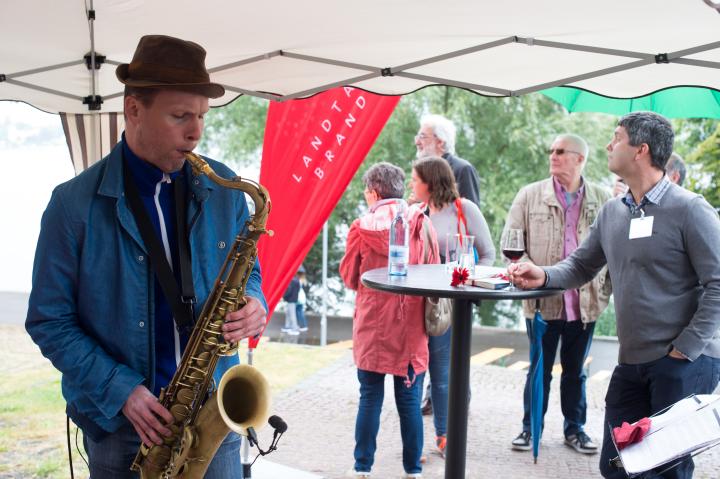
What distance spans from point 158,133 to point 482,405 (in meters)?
5.17

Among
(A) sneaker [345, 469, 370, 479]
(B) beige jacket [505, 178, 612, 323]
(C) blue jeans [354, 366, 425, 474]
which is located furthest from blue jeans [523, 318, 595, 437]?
(A) sneaker [345, 469, 370, 479]

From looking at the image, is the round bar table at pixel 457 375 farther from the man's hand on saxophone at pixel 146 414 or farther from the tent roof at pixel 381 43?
the man's hand on saxophone at pixel 146 414

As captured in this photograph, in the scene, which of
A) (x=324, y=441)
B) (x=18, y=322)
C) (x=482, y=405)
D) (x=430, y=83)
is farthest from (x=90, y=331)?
(x=18, y=322)

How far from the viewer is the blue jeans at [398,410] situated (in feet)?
15.0

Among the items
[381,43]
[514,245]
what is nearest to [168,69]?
[381,43]

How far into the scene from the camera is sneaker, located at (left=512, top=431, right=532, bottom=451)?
18.0ft

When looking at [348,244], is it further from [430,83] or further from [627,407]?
[627,407]

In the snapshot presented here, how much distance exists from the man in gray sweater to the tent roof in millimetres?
472

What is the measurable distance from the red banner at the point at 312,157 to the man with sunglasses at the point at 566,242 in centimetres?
122

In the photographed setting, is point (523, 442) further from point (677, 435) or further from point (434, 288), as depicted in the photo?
point (677, 435)

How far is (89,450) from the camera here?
234 cm

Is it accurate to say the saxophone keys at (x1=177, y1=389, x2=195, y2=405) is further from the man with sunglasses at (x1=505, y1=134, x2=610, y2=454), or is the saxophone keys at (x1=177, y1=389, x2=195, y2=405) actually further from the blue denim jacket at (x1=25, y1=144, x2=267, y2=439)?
the man with sunglasses at (x1=505, y1=134, x2=610, y2=454)

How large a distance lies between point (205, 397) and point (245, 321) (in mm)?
278

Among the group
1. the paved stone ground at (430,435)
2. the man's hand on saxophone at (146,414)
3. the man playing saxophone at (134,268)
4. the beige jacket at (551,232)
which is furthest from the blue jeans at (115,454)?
the beige jacket at (551,232)
